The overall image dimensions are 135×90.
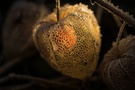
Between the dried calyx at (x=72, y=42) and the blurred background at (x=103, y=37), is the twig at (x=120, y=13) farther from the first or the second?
the blurred background at (x=103, y=37)

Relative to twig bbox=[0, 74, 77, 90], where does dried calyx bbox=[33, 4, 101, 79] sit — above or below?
below

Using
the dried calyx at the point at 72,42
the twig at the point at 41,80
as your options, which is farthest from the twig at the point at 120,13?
the twig at the point at 41,80

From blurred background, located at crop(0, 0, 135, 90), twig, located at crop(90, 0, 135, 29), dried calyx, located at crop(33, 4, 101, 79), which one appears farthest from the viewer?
blurred background, located at crop(0, 0, 135, 90)

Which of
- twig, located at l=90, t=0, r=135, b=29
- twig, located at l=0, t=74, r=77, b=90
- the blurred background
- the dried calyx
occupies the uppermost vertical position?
the blurred background

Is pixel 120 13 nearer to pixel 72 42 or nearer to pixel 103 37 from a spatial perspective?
pixel 72 42

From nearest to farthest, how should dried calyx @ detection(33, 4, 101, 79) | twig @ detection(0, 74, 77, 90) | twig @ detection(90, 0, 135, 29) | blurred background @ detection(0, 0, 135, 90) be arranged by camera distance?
1. twig @ detection(90, 0, 135, 29)
2. dried calyx @ detection(33, 4, 101, 79)
3. twig @ detection(0, 74, 77, 90)
4. blurred background @ detection(0, 0, 135, 90)

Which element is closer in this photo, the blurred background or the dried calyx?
the dried calyx

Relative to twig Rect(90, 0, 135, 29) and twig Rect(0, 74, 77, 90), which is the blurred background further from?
twig Rect(90, 0, 135, 29)

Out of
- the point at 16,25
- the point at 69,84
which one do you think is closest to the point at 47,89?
the point at 69,84

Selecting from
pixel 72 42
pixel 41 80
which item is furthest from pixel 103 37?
pixel 72 42

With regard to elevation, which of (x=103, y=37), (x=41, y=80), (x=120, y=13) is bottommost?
(x=120, y=13)

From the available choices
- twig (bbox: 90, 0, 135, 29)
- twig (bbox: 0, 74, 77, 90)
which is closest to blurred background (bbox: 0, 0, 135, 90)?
twig (bbox: 0, 74, 77, 90)
